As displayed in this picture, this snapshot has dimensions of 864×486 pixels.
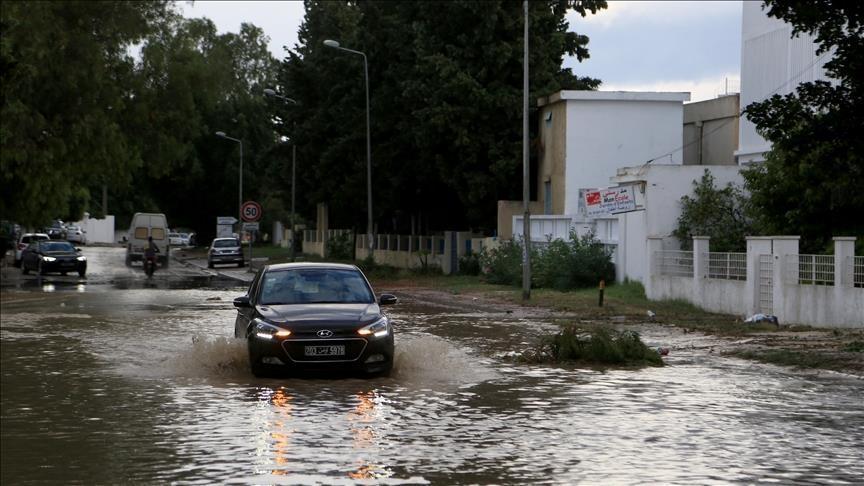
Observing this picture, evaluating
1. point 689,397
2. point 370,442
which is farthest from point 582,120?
point 370,442

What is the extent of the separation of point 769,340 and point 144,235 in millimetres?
56416

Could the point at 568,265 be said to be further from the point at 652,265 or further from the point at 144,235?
the point at 144,235

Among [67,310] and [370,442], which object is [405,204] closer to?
[67,310]

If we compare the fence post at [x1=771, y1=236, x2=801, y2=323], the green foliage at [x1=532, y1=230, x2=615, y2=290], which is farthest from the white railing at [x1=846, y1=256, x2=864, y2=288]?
the green foliage at [x1=532, y1=230, x2=615, y2=290]

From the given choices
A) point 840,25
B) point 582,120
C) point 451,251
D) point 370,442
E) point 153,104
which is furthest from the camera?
point 451,251

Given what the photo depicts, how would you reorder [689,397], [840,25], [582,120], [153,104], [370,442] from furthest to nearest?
1. [153,104]
2. [582,120]
3. [840,25]
4. [689,397]
5. [370,442]

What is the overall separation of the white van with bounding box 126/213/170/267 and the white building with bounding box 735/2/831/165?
37283 mm

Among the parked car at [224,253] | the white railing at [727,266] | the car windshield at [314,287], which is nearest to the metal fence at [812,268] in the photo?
the white railing at [727,266]

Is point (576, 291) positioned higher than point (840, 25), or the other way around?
point (840, 25)

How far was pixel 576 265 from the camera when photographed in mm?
40094

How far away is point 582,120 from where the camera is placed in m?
49.0

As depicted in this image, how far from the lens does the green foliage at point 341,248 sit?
76.1 meters

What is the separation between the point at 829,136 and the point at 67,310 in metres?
19.8

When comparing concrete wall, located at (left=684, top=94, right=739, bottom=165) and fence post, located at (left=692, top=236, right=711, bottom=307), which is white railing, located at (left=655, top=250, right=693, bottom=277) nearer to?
fence post, located at (left=692, top=236, right=711, bottom=307)
